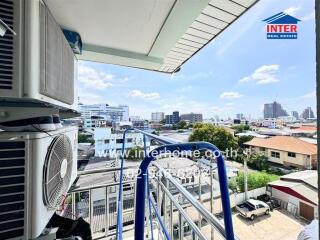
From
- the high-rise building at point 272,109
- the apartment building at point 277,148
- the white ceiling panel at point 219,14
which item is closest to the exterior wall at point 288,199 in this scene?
the apartment building at point 277,148

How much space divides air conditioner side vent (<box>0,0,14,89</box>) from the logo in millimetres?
2238

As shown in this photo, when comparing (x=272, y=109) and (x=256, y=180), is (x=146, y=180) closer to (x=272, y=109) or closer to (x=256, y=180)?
(x=272, y=109)

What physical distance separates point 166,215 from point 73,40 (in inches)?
67.4

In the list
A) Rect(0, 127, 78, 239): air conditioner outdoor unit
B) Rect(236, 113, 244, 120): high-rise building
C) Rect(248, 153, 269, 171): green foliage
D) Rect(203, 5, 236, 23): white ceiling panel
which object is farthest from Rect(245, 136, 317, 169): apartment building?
Rect(0, 127, 78, 239): air conditioner outdoor unit

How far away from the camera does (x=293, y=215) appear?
5.09m

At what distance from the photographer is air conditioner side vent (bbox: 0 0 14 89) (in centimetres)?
58

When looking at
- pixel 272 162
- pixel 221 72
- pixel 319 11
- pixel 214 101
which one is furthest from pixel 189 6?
pixel 214 101

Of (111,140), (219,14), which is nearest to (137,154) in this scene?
(219,14)

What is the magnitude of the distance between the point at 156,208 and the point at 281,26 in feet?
7.64

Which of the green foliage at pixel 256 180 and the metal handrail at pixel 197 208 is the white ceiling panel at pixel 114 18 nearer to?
the metal handrail at pixel 197 208

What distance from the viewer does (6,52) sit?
1.92 feet

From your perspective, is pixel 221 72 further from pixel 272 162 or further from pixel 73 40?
pixel 73 40

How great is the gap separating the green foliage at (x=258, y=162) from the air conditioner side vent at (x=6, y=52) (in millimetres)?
5749

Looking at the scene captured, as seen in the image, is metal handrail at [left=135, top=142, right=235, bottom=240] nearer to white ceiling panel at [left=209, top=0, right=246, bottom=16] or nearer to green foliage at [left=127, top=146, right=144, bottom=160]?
green foliage at [left=127, top=146, right=144, bottom=160]
